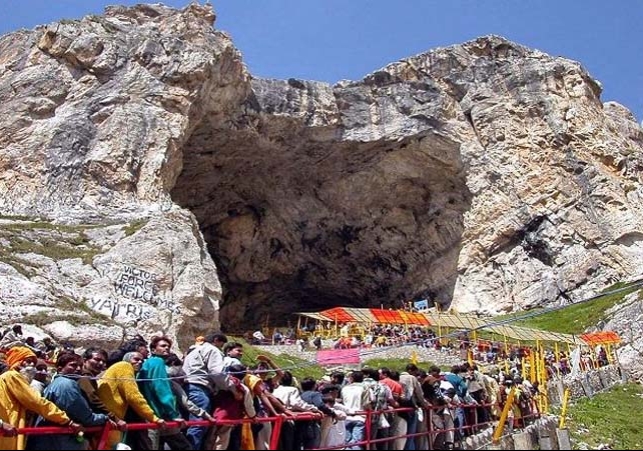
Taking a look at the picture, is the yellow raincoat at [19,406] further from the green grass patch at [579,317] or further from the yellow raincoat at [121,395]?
the green grass patch at [579,317]

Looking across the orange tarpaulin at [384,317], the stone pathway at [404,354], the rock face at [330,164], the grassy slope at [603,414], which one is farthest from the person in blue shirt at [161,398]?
the orange tarpaulin at [384,317]

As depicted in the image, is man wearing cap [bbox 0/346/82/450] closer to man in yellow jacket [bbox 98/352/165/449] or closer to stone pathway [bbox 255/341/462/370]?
man in yellow jacket [bbox 98/352/165/449]

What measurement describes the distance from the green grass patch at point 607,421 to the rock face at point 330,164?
15.3 meters

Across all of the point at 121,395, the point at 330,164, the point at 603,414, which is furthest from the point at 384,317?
the point at 121,395

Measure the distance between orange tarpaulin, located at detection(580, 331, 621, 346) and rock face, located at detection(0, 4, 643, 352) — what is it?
10254mm

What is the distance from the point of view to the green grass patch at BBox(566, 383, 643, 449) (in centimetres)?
1352

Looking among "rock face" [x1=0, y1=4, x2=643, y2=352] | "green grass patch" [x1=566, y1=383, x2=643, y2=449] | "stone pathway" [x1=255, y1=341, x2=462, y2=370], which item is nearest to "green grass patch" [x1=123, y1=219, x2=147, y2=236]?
"rock face" [x1=0, y1=4, x2=643, y2=352]

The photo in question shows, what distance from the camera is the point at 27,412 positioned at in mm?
5984

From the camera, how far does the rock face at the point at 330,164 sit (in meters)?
30.2

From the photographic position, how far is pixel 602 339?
2795cm

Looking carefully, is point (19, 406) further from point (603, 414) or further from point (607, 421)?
point (603, 414)

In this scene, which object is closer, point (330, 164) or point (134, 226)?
point (134, 226)

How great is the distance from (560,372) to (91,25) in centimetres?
2719

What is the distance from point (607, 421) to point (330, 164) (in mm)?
28740
